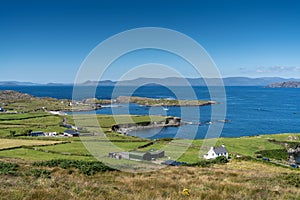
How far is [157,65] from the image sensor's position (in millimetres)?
12609

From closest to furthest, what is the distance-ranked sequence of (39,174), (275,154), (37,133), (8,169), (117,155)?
(39,174)
(8,169)
(117,155)
(275,154)
(37,133)

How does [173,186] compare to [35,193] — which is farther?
[173,186]

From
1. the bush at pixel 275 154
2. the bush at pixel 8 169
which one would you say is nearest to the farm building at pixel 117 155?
the bush at pixel 8 169

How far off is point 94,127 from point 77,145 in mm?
24858

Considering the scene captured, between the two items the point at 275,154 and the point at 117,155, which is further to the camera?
the point at 275,154

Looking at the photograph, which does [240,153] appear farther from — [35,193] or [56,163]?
[35,193]

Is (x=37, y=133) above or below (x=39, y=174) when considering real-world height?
below

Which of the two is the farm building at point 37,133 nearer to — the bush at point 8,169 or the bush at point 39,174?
the bush at point 8,169

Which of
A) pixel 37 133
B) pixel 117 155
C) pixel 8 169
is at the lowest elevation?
pixel 37 133

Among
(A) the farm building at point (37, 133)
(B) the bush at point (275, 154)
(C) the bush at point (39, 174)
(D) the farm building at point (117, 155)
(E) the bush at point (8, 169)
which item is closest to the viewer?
(C) the bush at point (39, 174)

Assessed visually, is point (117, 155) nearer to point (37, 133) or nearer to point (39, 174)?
point (39, 174)

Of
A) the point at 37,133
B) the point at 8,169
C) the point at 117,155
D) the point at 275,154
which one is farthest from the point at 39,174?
the point at 37,133

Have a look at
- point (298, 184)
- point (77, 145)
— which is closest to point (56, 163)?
point (298, 184)

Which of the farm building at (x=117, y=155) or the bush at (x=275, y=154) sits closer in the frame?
the farm building at (x=117, y=155)
